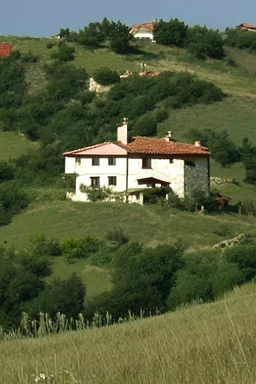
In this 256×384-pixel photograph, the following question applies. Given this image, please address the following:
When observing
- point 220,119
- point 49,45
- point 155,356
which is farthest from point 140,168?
point 155,356

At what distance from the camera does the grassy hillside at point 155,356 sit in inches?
411

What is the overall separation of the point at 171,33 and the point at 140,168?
49458mm

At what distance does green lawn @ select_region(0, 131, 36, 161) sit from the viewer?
79.6m

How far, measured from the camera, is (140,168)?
62188mm

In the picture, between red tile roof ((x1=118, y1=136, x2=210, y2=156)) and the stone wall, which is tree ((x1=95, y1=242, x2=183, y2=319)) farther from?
red tile roof ((x1=118, y1=136, x2=210, y2=156))

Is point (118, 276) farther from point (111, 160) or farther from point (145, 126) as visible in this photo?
point (145, 126)

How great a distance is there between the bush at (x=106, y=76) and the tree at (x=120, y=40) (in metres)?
10.5

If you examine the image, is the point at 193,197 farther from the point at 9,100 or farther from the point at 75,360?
the point at 75,360

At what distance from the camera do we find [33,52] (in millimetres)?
100188

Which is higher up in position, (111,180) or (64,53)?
(64,53)

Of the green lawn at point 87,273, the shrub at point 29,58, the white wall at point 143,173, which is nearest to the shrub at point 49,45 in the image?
the shrub at point 29,58

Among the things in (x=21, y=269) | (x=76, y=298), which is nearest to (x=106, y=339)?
(x=76, y=298)

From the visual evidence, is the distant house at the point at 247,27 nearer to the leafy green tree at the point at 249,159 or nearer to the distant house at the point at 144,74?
the distant house at the point at 144,74

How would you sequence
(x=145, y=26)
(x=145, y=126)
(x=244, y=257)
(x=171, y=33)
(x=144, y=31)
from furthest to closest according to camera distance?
(x=145, y=26) < (x=144, y=31) < (x=171, y=33) < (x=145, y=126) < (x=244, y=257)
